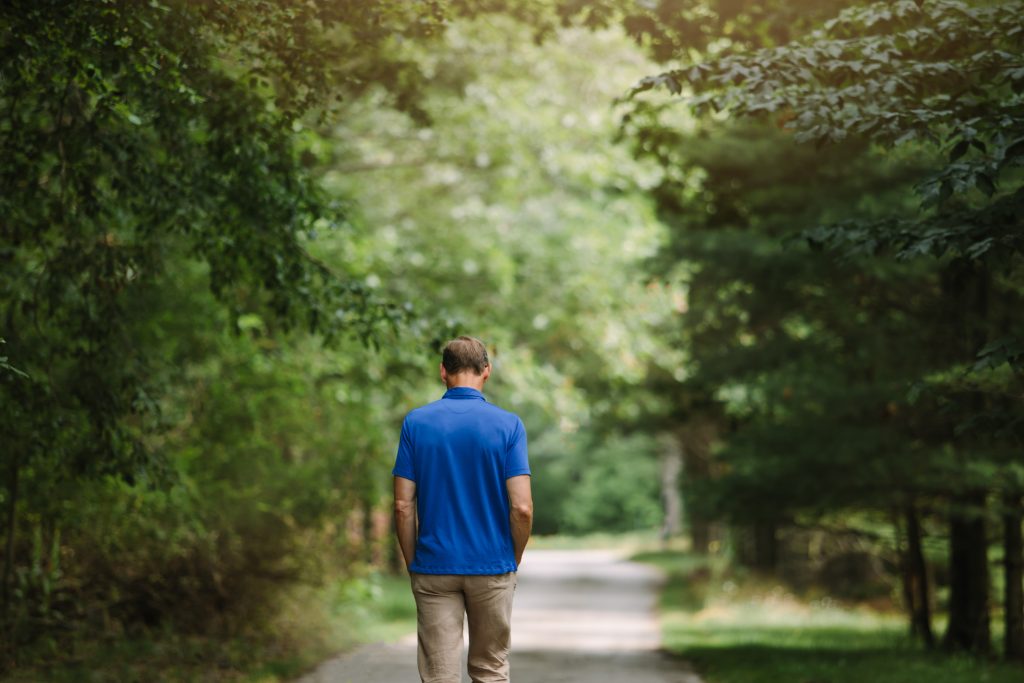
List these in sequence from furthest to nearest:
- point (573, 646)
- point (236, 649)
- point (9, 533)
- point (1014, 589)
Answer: point (573, 646)
point (1014, 589)
point (236, 649)
point (9, 533)

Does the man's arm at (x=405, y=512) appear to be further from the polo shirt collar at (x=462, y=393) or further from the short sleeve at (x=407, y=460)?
the polo shirt collar at (x=462, y=393)

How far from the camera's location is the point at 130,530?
1041cm

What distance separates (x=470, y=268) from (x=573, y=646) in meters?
7.01

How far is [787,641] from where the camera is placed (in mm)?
14914

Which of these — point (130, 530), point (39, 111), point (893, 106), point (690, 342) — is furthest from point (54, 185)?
point (690, 342)

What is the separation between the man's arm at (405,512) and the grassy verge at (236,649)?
4.61 metres

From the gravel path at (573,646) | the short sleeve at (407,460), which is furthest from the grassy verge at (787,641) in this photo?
the short sleeve at (407,460)

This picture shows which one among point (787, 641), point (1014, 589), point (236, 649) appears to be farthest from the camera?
point (787, 641)

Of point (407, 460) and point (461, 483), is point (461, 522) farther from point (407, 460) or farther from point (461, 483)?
point (407, 460)

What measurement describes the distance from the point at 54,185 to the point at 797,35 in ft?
20.5

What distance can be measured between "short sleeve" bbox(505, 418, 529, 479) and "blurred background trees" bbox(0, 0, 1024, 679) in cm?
234

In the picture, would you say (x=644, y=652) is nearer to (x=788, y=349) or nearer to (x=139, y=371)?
(x=788, y=349)

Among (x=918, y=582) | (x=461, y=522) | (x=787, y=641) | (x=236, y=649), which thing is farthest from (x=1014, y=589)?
(x=461, y=522)

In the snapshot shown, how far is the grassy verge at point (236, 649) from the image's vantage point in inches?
367
